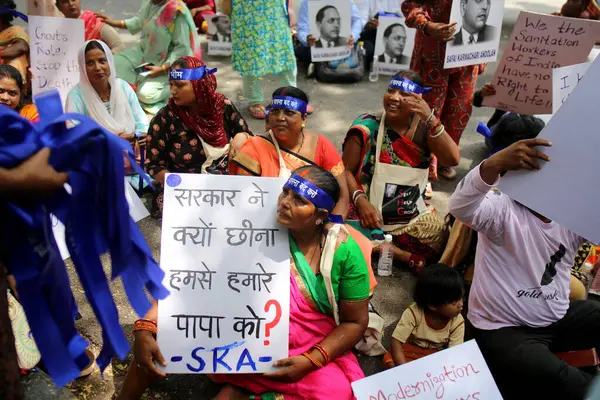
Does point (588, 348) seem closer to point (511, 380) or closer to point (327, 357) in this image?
point (511, 380)

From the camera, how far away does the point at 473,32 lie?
14.5 ft

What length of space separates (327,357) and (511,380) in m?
0.98

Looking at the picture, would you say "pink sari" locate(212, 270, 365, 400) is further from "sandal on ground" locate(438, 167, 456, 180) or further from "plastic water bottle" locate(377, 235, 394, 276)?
"sandal on ground" locate(438, 167, 456, 180)

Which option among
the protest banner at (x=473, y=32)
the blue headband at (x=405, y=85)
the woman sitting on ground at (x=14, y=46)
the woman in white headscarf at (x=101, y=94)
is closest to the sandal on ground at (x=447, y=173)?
the protest banner at (x=473, y=32)

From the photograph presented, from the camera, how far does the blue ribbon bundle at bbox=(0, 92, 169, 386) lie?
139 centimetres

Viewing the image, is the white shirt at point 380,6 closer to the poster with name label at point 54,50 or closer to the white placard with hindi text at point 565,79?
the poster with name label at point 54,50

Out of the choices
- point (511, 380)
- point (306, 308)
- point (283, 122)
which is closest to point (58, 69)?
point (283, 122)

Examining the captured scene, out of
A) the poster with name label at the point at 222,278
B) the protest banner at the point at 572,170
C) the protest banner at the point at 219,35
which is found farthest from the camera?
the protest banner at the point at 219,35

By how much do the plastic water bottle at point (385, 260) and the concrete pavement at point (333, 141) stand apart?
0.18 feet

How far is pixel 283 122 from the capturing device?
3342 millimetres

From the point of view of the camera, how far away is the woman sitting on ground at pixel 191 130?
387 cm

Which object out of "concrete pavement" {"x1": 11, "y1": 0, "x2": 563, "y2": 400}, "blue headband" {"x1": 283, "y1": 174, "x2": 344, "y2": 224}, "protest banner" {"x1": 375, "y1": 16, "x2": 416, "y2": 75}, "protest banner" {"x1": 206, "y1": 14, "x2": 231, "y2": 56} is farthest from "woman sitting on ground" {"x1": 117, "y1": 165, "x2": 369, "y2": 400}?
"protest banner" {"x1": 206, "y1": 14, "x2": 231, "y2": 56}

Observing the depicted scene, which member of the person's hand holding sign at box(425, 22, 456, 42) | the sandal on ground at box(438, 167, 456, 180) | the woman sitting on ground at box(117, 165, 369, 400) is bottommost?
the sandal on ground at box(438, 167, 456, 180)

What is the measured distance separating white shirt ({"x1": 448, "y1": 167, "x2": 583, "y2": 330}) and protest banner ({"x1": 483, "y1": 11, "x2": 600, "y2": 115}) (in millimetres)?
1721
